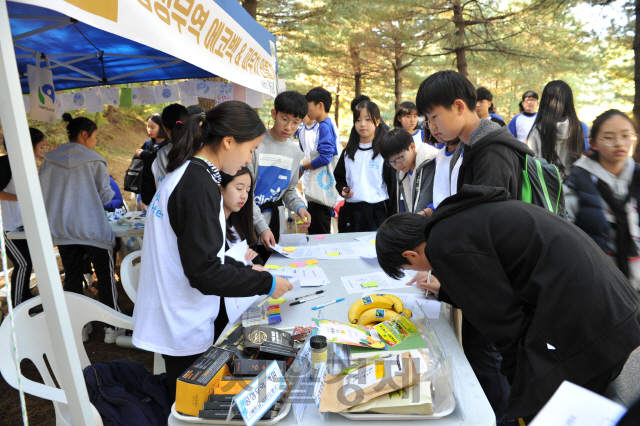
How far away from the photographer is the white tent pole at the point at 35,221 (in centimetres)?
90

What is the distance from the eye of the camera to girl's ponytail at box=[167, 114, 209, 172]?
1.38 metres

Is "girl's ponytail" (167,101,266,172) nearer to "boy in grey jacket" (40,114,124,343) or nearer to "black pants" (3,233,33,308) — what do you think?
"boy in grey jacket" (40,114,124,343)

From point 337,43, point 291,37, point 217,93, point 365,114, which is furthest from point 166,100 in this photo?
point 337,43

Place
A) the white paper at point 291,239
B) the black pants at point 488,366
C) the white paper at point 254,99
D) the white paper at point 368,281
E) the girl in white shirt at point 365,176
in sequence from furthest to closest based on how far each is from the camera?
the white paper at point 254,99
the girl in white shirt at point 365,176
the white paper at point 291,239
the white paper at point 368,281
the black pants at point 488,366

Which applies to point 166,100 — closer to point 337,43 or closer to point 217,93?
point 217,93

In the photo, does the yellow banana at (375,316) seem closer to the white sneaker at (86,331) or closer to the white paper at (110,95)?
the white sneaker at (86,331)

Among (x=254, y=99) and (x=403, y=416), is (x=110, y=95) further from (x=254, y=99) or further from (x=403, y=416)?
(x=403, y=416)

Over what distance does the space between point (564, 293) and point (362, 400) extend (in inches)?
23.4

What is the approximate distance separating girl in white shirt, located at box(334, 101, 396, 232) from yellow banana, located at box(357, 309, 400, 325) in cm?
198

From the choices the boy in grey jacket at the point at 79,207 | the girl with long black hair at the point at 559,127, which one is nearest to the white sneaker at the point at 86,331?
the boy in grey jacket at the point at 79,207

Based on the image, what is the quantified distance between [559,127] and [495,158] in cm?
173

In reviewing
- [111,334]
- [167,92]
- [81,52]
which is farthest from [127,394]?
[167,92]

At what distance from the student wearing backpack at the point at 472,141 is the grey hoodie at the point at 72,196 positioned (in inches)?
99.7

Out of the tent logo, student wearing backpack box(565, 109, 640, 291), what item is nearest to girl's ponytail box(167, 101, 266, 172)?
student wearing backpack box(565, 109, 640, 291)
